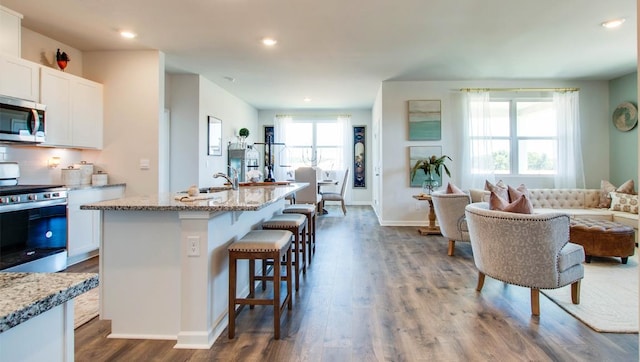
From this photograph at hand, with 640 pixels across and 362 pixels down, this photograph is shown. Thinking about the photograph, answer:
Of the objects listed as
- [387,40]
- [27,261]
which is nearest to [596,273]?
[387,40]

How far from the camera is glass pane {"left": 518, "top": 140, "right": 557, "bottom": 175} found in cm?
620

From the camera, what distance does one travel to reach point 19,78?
132 inches

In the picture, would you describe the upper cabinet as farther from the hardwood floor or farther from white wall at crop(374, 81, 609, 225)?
white wall at crop(374, 81, 609, 225)

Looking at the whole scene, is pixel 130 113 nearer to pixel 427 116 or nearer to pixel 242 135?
pixel 242 135

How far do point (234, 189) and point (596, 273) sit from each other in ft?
12.5

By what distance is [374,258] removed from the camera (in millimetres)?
4066

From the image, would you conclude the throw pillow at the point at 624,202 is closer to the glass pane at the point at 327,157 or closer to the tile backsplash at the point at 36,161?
the glass pane at the point at 327,157

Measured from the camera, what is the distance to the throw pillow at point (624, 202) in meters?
4.83

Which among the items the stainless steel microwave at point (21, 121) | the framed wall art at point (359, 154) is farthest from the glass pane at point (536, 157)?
the stainless steel microwave at point (21, 121)

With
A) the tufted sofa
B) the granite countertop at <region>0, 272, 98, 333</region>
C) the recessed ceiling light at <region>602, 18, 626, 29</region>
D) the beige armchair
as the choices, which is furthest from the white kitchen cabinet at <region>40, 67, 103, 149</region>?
the tufted sofa

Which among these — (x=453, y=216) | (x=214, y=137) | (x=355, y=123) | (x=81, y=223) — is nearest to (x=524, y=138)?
(x=453, y=216)

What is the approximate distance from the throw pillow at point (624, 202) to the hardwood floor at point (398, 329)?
127 inches

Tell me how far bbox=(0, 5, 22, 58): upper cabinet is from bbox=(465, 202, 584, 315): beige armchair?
15.4 ft

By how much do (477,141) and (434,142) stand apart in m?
0.76
